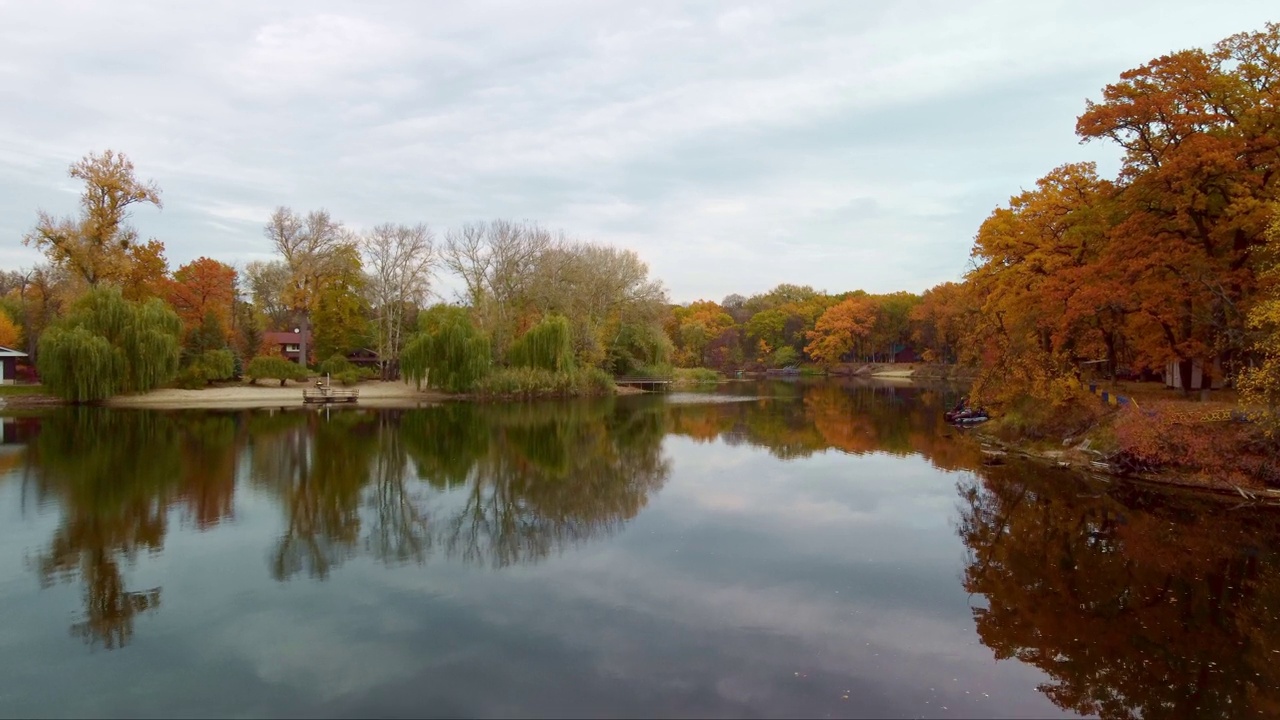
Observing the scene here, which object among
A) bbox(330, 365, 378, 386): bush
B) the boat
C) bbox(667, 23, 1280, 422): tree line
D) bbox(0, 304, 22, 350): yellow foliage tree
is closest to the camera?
bbox(667, 23, 1280, 422): tree line

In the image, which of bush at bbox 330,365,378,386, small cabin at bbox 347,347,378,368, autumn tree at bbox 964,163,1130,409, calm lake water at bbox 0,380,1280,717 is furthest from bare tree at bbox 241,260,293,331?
autumn tree at bbox 964,163,1130,409

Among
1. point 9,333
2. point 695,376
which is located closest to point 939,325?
point 695,376

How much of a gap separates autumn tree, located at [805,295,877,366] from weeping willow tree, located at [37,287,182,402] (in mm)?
61889

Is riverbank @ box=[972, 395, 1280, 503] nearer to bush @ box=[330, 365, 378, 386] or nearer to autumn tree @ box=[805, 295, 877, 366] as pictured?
bush @ box=[330, 365, 378, 386]

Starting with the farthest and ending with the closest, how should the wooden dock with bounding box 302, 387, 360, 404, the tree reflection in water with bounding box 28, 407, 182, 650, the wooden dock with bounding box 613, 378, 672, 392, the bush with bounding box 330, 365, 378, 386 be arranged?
the wooden dock with bounding box 613, 378, 672, 392 < the bush with bounding box 330, 365, 378, 386 < the wooden dock with bounding box 302, 387, 360, 404 < the tree reflection in water with bounding box 28, 407, 182, 650

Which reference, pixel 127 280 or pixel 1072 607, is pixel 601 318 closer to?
pixel 127 280

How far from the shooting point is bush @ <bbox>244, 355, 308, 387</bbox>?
1622 inches

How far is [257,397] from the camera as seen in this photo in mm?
37312

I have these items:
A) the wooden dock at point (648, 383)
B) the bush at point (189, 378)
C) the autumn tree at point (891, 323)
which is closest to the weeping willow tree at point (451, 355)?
the bush at point (189, 378)

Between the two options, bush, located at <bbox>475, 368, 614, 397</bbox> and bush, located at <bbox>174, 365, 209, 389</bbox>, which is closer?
bush, located at <bbox>174, 365, 209, 389</bbox>

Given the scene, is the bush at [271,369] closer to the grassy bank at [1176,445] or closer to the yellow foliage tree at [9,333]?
the yellow foliage tree at [9,333]

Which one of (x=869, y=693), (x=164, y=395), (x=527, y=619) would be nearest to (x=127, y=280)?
(x=164, y=395)

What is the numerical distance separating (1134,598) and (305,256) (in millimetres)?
47200

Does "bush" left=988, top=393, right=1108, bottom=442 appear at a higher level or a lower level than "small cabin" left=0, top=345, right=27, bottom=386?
lower
